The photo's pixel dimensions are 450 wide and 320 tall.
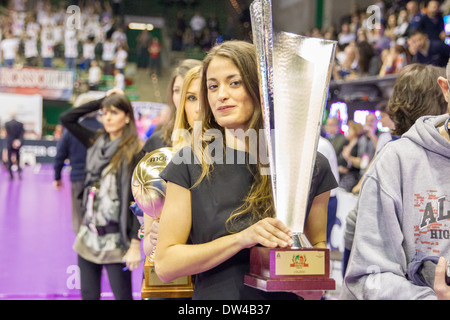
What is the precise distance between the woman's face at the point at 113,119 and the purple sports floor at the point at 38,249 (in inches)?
40.7

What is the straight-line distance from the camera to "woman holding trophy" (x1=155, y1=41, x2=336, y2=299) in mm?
1299

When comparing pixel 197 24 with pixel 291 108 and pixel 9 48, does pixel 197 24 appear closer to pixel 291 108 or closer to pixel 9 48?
pixel 9 48

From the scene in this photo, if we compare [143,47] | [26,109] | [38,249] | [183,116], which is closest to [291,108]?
[183,116]

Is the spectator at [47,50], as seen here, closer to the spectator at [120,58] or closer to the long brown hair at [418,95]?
the spectator at [120,58]

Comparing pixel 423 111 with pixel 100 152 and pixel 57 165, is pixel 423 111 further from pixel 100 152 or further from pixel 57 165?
pixel 57 165

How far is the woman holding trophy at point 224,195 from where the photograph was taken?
130 centimetres

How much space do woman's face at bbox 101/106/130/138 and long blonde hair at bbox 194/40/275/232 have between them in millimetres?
1903

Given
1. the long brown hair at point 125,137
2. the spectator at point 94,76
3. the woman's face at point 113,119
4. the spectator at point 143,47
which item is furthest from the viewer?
the spectator at point 143,47

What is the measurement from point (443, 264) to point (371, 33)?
34.3 ft

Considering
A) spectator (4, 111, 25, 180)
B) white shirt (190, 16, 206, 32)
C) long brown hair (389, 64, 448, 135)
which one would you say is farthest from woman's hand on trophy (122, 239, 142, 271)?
white shirt (190, 16, 206, 32)

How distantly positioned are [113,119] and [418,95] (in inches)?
74.7

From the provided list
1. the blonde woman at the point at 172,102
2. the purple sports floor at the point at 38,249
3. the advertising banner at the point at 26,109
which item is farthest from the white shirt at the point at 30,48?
the blonde woman at the point at 172,102

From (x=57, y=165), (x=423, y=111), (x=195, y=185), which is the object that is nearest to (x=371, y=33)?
(x=57, y=165)

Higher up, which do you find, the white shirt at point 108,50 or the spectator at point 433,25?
the white shirt at point 108,50
